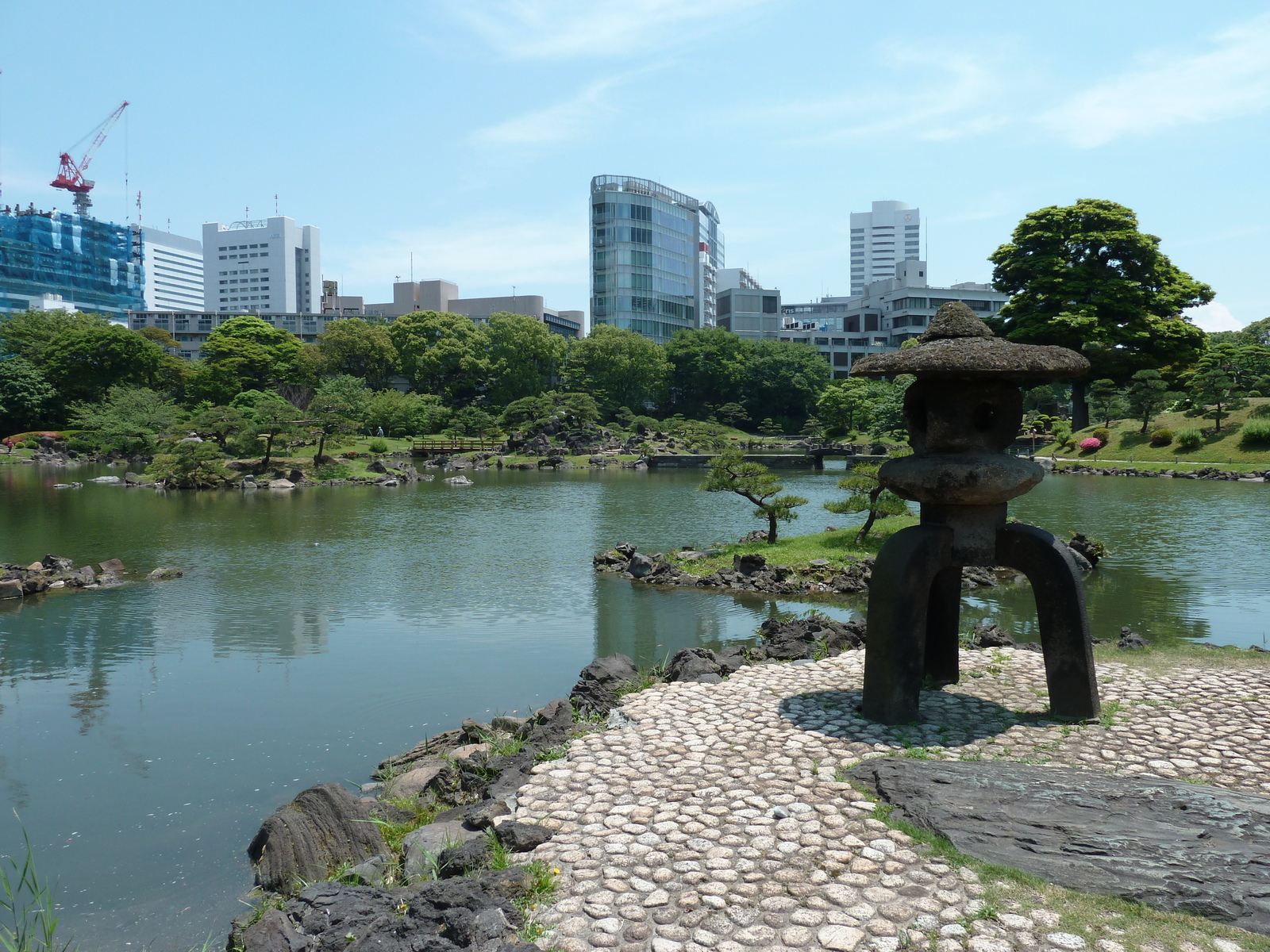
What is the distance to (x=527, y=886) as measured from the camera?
15.8ft

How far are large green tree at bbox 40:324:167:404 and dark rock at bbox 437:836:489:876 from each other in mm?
70447

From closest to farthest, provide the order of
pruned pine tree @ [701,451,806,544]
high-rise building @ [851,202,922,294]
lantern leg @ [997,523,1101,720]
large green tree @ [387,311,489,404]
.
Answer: lantern leg @ [997,523,1101,720], pruned pine tree @ [701,451,806,544], large green tree @ [387,311,489,404], high-rise building @ [851,202,922,294]

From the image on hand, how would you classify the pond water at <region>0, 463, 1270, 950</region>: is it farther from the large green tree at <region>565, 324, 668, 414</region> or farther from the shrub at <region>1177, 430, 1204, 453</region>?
the large green tree at <region>565, 324, 668, 414</region>

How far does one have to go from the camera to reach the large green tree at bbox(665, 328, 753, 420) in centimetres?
7488

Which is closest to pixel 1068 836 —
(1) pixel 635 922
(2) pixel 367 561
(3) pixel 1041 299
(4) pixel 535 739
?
(1) pixel 635 922

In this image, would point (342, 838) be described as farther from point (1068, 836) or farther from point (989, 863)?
point (1068, 836)

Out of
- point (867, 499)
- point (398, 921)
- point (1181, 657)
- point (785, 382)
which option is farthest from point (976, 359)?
point (785, 382)

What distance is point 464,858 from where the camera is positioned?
17.0 ft

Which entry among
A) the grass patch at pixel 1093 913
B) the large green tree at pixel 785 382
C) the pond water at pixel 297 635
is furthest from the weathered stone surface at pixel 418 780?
the large green tree at pixel 785 382

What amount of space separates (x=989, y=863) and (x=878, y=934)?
1.04 m

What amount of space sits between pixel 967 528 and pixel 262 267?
17735 cm

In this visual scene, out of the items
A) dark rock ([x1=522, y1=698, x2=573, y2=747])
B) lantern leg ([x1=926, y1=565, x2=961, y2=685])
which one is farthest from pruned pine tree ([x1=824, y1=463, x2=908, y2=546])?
dark rock ([x1=522, y1=698, x2=573, y2=747])

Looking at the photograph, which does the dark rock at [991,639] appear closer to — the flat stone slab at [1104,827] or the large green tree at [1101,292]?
the flat stone slab at [1104,827]

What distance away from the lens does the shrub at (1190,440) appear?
1700 inches
